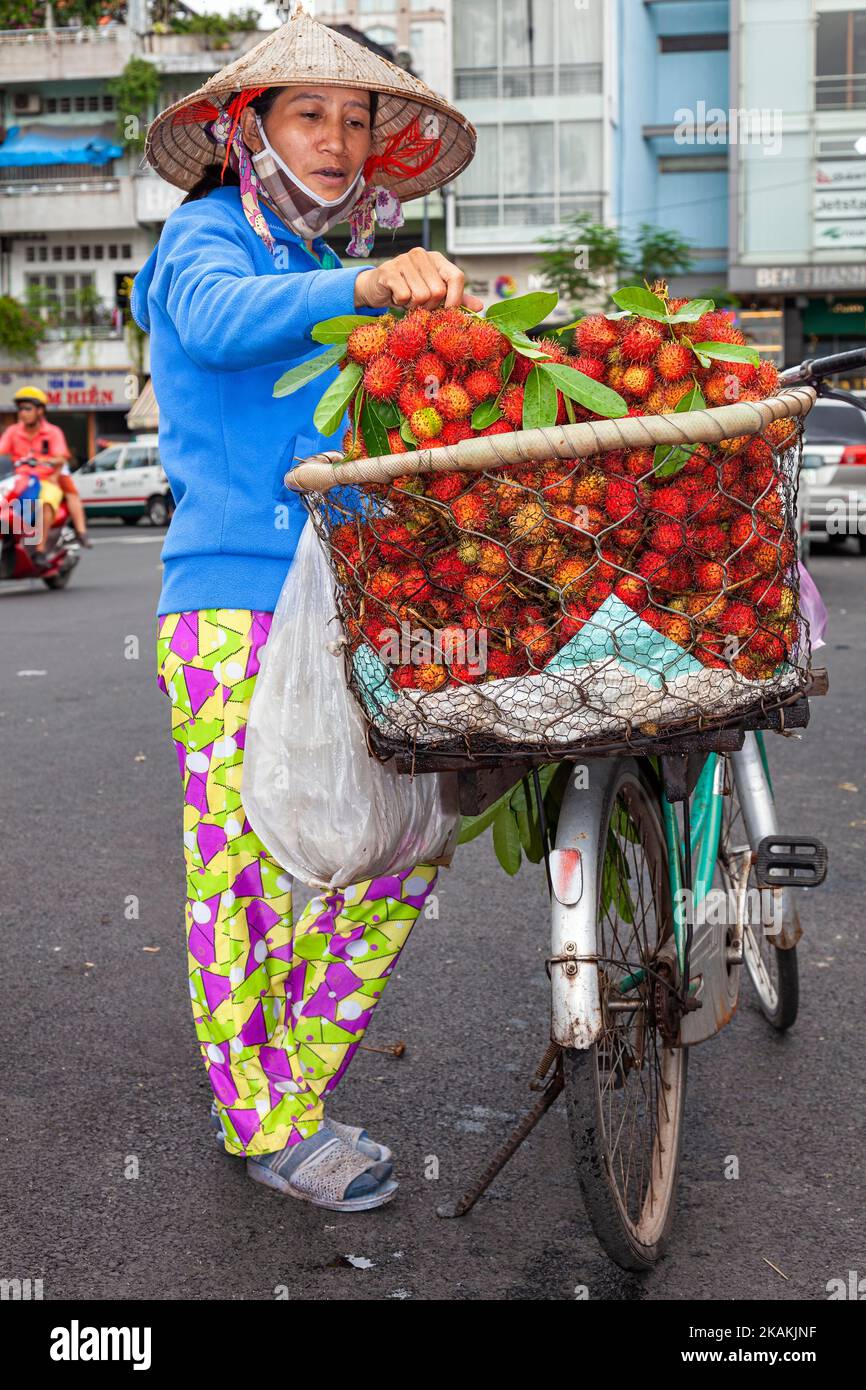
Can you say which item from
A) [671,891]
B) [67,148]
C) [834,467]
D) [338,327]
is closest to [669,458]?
[338,327]

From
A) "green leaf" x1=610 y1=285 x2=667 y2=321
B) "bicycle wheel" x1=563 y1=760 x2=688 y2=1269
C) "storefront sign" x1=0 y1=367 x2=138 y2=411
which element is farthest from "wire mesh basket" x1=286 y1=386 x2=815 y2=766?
"storefront sign" x1=0 y1=367 x2=138 y2=411

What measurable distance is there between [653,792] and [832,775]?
4030 mm

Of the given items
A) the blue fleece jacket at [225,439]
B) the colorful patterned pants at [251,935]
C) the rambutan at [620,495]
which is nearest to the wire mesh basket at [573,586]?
the rambutan at [620,495]

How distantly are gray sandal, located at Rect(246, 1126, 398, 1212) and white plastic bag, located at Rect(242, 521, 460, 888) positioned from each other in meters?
0.62

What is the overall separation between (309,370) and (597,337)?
0.41 meters

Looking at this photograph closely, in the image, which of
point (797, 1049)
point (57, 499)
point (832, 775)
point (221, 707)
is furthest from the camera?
point (57, 499)

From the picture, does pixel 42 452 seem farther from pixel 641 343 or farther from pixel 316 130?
pixel 641 343

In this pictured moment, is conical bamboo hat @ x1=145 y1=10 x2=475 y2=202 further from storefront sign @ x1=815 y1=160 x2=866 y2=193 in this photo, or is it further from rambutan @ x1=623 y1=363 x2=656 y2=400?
storefront sign @ x1=815 y1=160 x2=866 y2=193

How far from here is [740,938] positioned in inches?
126

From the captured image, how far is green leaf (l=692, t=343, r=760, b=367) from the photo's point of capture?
2.18 meters

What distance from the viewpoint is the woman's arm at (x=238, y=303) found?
7.59 ft

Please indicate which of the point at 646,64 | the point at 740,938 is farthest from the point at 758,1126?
the point at 646,64

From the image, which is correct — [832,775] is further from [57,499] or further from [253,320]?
[57,499]
